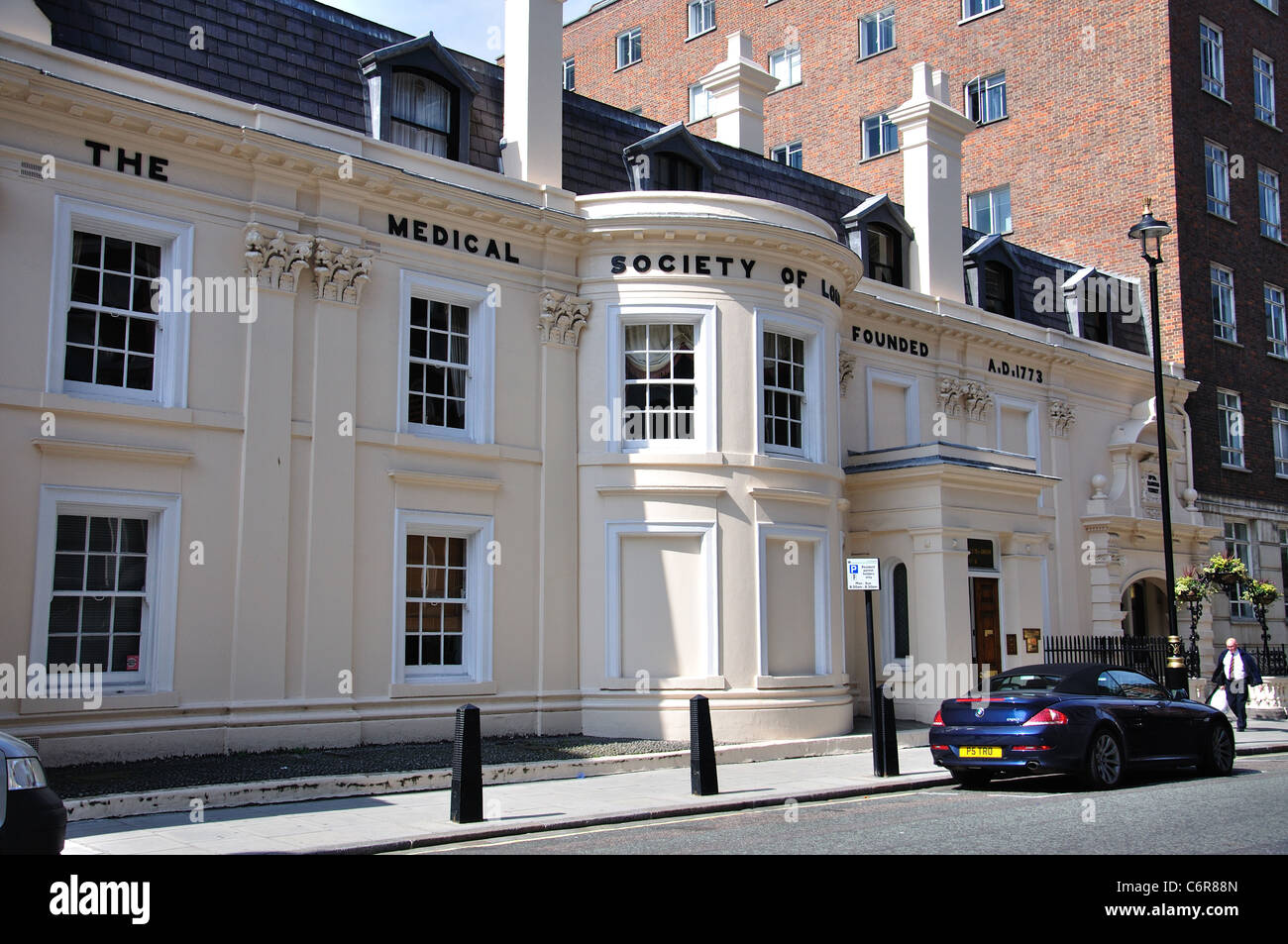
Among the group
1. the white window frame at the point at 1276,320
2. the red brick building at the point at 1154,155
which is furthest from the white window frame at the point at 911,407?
the white window frame at the point at 1276,320

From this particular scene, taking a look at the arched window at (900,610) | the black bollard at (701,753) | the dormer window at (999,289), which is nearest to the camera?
the black bollard at (701,753)

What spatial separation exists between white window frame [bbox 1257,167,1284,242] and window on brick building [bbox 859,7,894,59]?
37.7 ft

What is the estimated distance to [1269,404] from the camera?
33.0m

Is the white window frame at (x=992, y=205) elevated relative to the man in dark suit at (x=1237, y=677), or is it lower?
elevated

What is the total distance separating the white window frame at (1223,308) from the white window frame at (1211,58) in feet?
15.7

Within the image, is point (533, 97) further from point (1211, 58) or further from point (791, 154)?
point (1211, 58)

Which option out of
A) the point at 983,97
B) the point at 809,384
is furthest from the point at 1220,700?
the point at 983,97

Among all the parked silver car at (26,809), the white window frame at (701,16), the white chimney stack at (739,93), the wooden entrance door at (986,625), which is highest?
the white window frame at (701,16)

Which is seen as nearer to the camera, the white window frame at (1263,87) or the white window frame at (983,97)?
the white window frame at (1263,87)

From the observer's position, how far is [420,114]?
18.5m

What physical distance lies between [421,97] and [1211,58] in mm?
23999

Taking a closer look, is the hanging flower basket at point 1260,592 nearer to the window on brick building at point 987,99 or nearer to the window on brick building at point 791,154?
the window on brick building at point 987,99

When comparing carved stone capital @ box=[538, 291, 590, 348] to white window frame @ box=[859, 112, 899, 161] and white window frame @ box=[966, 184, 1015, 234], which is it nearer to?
white window frame @ box=[966, 184, 1015, 234]

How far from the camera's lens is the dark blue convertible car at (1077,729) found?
13.4 meters
